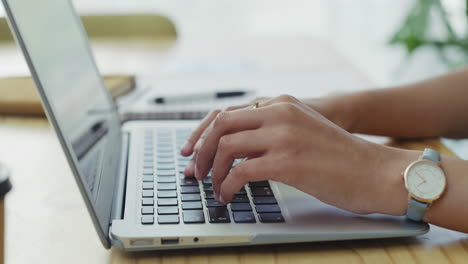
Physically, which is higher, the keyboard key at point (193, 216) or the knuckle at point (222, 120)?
the knuckle at point (222, 120)

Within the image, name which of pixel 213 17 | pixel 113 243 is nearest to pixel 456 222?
pixel 113 243

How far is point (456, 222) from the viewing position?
1.75 ft

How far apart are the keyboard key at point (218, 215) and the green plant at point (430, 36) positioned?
5.41ft

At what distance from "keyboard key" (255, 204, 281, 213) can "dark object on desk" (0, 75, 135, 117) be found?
522 mm

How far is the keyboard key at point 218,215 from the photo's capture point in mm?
524

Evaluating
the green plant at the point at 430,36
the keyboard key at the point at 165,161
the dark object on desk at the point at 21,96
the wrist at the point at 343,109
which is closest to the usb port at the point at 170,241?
the keyboard key at the point at 165,161

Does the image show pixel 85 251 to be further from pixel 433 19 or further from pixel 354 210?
pixel 433 19

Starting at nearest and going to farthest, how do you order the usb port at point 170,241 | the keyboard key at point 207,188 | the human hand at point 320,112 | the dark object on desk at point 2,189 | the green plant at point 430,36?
the dark object on desk at point 2,189 < the usb port at point 170,241 < the keyboard key at point 207,188 < the human hand at point 320,112 < the green plant at point 430,36

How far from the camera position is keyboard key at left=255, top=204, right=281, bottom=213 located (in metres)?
0.55

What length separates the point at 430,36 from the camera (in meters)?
2.13

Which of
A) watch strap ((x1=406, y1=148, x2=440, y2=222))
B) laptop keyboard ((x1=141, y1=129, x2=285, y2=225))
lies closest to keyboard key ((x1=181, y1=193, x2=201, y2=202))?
laptop keyboard ((x1=141, y1=129, x2=285, y2=225))

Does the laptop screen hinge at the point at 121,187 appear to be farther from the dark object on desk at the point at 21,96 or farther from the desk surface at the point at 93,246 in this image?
the dark object on desk at the point at 21,96

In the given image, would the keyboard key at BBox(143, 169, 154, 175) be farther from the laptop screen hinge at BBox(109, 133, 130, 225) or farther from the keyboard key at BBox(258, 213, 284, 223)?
the keyboard key at BBox(258, 213, 284, 223)

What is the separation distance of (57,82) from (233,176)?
0.79 ft
